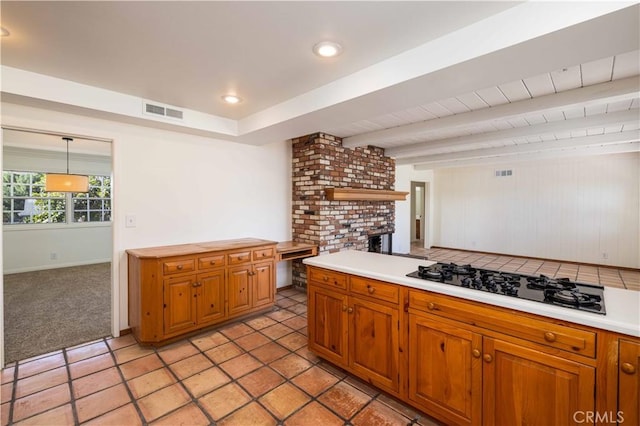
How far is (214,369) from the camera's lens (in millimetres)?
2414

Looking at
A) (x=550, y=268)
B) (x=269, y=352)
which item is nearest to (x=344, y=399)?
(x=269, y=352)

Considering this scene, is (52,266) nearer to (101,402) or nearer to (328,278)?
(101,402)

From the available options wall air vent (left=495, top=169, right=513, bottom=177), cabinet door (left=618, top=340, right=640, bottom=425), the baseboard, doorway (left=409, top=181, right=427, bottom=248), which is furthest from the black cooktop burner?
doorway (left=409, top=181, right=427, bottom=248)

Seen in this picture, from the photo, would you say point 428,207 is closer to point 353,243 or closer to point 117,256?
point 353,243

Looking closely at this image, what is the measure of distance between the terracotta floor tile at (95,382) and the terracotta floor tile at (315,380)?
1.41 m

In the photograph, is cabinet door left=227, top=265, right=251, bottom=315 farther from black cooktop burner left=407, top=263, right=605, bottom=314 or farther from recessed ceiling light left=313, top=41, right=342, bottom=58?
recessed ceiling light left=313, top=41, right=342, bottom=58

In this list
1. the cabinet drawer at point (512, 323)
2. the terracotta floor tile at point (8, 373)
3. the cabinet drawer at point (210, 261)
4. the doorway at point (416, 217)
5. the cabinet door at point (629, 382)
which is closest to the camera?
the cabinet door at point (629, 382)

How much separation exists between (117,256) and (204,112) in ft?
5.94

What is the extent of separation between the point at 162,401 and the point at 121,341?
1.29 m

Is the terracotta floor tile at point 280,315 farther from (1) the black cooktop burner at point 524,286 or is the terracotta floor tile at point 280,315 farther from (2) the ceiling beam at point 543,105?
(2) the ceiling beam at point 543,105

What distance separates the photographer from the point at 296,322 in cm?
336

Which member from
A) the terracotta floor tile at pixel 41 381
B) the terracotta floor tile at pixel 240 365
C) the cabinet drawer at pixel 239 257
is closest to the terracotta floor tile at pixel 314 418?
the terracotta floor tile at pixel 240 365

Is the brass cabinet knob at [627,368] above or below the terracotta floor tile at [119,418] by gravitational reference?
above

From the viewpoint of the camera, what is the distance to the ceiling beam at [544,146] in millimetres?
4207
